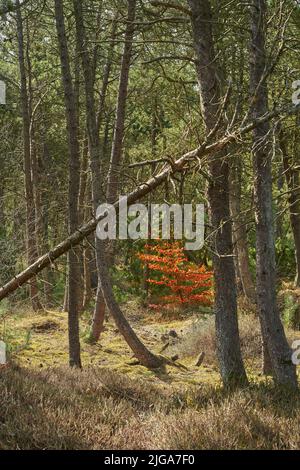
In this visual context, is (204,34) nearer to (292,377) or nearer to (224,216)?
(224,216)

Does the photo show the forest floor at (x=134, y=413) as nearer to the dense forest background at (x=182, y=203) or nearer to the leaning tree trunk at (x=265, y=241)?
the dense forest background at (x=182, y=203)

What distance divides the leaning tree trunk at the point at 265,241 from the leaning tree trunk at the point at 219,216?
1.46 ft

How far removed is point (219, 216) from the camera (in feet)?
24.4

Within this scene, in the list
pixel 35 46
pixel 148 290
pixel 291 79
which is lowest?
pixel 148 290

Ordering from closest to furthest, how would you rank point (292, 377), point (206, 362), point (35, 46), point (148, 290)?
1. point (292, 377)
2. point (206, 362)
3. point (35, 46)
4. point (148, 290)

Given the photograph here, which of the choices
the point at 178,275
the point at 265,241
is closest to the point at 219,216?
the point at 265,241

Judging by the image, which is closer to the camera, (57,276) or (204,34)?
(204,34)

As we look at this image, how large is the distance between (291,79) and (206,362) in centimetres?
630

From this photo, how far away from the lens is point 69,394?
657 cm

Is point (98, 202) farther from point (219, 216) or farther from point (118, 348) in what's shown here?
point (118, 348)

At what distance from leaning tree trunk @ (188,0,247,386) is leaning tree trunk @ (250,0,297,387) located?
17.6 inches

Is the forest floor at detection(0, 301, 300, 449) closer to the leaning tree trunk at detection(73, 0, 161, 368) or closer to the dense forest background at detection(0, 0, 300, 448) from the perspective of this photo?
the dense forest background at detection(0, 0, 300, 448)

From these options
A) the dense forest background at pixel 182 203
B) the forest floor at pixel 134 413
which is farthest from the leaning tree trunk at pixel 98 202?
the forest floor at pixel 134 413
